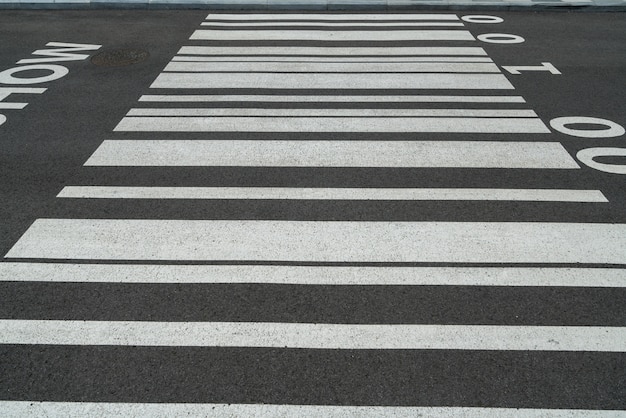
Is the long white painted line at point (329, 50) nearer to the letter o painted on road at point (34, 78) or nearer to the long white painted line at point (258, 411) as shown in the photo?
the letter o painted on road at point (34, 78)

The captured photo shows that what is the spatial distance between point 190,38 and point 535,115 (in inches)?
277

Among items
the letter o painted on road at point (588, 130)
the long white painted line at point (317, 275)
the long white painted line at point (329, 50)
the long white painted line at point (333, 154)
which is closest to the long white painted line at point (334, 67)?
the long white painted line at point (329, 50)

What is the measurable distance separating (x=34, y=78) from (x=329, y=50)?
518 centimetres

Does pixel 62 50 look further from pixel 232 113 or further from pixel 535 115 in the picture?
pixel 535 115

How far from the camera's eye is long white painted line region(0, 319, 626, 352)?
4.53 m

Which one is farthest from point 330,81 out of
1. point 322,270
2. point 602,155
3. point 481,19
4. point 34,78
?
point 481,19

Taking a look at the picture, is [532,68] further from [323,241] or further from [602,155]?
[323,241]

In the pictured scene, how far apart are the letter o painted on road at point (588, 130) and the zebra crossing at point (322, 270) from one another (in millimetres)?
248

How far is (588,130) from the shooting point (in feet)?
25.8

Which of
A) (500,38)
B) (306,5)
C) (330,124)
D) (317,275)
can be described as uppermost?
(306,5)

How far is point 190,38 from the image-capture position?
1193 cm

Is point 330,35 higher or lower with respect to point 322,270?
higher

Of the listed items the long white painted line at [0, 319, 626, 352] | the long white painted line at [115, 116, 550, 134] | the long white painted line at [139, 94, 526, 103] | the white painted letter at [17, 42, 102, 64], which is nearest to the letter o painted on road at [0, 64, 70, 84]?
the white painted letter at [17, 42, 102, 64]

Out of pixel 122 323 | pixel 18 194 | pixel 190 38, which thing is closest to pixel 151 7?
pixel 190 38
